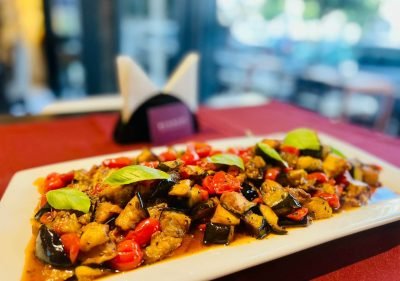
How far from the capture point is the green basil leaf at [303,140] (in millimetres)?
1645

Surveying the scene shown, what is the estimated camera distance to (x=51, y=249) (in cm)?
103

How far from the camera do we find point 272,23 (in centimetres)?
794

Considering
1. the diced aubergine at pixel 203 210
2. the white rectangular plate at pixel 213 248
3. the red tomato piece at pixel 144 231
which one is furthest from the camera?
the diced aubergine at pixel 203 210

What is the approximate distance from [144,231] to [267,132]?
1.68 m

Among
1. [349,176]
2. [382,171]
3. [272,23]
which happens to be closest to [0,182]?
[349,176]

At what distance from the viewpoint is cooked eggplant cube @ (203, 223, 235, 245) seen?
1.16m

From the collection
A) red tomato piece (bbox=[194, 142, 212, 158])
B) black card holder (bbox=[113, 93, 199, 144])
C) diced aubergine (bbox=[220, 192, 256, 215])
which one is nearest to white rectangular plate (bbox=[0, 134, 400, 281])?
diced aubergine (bbox=[220, 192, 256, 215])

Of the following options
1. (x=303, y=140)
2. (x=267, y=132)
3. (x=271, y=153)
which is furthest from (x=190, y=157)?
(x=267, y=132)

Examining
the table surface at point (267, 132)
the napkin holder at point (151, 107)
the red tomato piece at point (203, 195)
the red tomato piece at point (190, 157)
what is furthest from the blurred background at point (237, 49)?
the red tomato piece at point (203, 195)

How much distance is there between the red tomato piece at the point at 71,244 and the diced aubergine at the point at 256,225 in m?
0.56

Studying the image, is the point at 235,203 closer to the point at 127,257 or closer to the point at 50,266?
the point at 127,257

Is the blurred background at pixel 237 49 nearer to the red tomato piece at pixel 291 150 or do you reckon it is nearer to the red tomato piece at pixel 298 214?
the red tomato piece at pixel 291 150

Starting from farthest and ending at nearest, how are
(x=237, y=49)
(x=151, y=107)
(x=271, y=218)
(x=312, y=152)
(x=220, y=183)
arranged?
(x=237, y=49)
(x=151, y=107)
(x=312, y=152)
(x=220, y=183)
(x=271, y=218)

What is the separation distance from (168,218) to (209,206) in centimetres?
16
